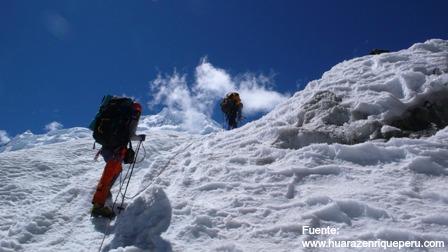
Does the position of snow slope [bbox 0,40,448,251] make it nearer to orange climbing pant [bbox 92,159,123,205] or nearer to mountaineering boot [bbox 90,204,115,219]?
mountaineering boot [bbox 90,204,115,219]

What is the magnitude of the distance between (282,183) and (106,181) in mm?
3485

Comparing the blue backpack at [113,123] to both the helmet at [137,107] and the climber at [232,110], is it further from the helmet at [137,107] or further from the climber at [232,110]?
the climber at [232,110]

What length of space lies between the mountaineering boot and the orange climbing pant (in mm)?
99

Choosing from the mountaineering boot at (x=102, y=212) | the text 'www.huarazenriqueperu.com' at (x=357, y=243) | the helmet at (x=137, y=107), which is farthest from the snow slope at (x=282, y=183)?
the helmet at (x=137, y=107)

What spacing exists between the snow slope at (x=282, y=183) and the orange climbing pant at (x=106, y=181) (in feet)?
1.42

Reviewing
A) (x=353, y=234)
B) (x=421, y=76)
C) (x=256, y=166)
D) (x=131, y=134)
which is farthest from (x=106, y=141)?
(x=421, y=76)

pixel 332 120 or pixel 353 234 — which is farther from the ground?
pixel 332 120

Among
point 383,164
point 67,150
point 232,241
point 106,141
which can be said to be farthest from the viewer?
point 67,150

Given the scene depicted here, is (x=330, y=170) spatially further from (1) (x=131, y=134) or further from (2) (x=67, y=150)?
(2) (x=67, y=150)

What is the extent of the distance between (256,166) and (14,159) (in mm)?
6749

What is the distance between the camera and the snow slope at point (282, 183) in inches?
181

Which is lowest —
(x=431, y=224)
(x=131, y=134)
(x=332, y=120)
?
(x=431, y=224)

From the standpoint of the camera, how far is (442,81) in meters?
8.02

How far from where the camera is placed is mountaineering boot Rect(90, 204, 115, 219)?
6.34 metres
